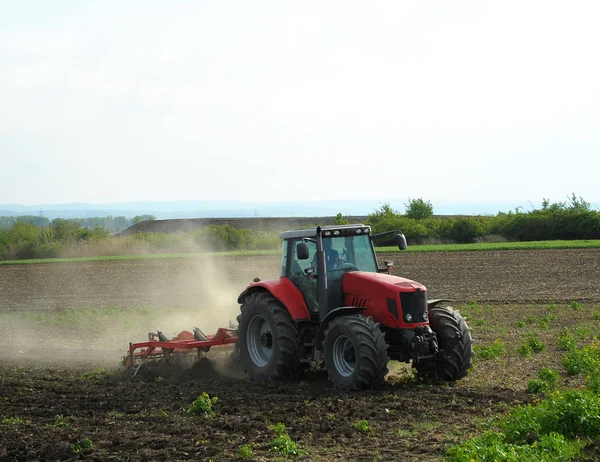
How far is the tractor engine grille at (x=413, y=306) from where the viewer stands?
1131 centimetres

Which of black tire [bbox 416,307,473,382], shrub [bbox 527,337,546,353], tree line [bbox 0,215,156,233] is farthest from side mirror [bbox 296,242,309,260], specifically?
tree line [bbox 0,215,156,233]

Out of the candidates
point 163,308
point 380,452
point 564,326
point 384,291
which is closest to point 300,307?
point 384,291

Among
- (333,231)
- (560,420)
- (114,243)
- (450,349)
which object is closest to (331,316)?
(333,231)

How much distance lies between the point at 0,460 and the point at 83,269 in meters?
32.5

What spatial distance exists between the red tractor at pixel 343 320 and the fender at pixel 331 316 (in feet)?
0.05

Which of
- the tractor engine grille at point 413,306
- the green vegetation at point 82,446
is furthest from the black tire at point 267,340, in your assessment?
the green vegetation at point 82,446

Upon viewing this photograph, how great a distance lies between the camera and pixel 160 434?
923 centimetres

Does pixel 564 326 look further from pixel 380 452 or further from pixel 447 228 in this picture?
pixel 447 228

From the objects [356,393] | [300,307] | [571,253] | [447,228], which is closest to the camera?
[356,393]

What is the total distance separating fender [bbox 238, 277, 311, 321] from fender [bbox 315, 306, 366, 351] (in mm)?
539

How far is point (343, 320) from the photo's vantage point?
11.2 m

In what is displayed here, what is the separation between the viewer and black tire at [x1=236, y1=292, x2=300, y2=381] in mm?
12078

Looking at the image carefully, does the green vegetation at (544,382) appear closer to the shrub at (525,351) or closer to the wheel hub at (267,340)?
the shrub at (525,351)

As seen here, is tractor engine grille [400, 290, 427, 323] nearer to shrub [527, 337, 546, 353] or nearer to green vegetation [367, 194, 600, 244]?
shrub [527, 337, 546, 353]
